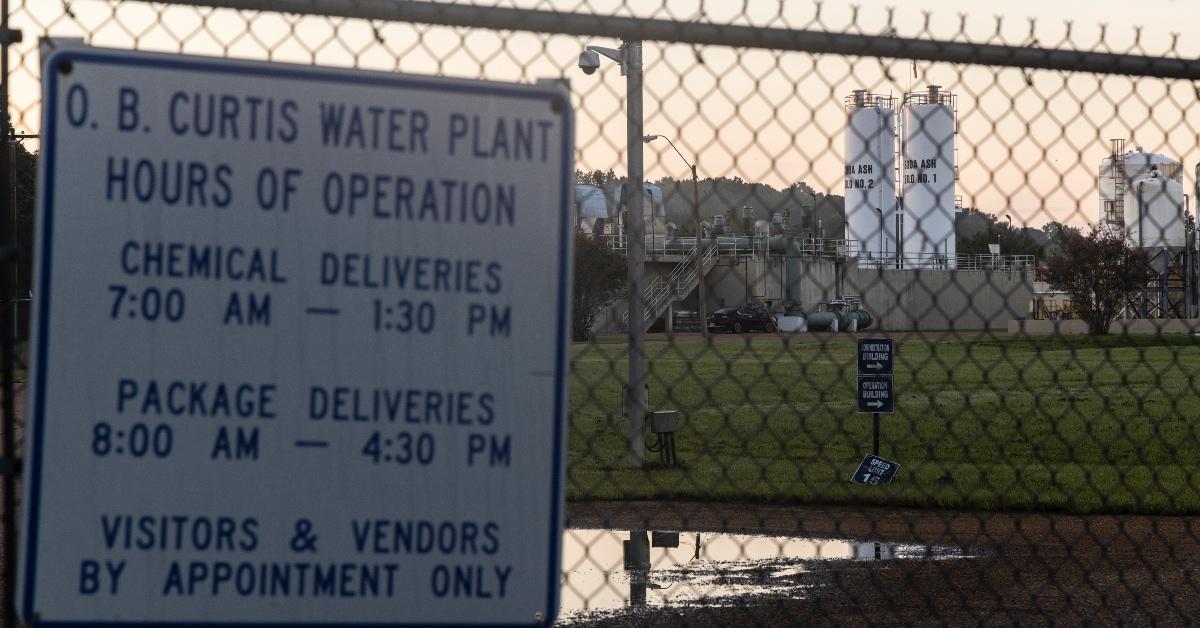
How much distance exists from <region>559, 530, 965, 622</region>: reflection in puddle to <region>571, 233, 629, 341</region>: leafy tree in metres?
1.46

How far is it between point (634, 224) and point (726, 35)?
31.8 inches

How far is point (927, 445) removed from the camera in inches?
564

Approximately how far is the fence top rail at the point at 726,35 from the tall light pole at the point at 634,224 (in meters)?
0.13

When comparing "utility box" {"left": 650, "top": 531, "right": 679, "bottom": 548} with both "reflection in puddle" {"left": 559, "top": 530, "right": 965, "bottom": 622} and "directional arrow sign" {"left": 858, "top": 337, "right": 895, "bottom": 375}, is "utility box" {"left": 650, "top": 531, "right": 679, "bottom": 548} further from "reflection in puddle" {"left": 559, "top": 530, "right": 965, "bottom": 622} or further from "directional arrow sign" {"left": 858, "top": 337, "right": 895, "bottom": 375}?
"directional arrow sign" {"left": 858, "top": 337, "right": 895, "bottom": 375}

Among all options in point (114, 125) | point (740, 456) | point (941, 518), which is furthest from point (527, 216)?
point (740, 456)

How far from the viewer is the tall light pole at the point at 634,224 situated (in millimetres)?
4066

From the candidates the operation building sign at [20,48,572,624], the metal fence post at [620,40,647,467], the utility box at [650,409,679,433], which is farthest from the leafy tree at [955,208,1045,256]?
the utility box at [650,409,679,433]

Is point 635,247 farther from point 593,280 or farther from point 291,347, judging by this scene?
point 593,280

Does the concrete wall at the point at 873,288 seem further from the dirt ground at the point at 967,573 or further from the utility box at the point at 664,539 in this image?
the utility box at the point at 664,539

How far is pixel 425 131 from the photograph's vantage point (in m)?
2.67

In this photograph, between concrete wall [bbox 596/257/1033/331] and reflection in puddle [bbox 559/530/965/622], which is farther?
reflection in puddle [bbox 559/530/965/622]

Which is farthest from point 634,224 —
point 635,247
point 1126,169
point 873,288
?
point 1126,169

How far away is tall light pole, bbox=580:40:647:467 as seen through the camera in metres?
4.07

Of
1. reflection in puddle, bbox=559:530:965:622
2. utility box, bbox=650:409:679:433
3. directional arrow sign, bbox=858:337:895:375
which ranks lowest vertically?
reflection in puddle, bbox=559:530:965:622
